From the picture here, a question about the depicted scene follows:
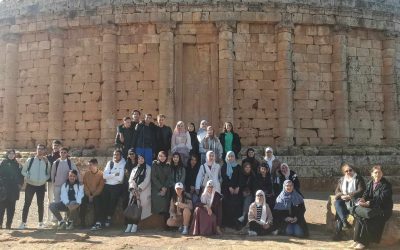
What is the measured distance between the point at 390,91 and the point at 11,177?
637 inches

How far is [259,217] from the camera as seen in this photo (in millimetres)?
10641

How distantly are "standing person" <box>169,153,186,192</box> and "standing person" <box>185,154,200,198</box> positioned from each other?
27 cm

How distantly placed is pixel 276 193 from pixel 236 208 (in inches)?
41.9

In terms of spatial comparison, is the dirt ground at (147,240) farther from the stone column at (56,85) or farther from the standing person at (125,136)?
the stone column at (56,85)

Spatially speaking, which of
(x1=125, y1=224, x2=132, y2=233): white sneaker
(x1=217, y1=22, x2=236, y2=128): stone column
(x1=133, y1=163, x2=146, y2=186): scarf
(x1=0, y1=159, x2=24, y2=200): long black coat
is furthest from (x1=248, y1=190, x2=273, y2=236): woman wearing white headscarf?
(x1=217, y1=22, x2=236, y2=128): stone column

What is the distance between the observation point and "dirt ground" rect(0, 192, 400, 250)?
9422 millimetres

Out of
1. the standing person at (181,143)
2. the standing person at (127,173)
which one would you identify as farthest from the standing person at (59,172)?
the standing person at (181,143)

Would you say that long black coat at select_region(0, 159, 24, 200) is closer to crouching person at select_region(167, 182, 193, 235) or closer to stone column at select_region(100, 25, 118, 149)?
crouching person at select_region(167, 182, 193, 235)

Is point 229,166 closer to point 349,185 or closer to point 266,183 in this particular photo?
point 266,183

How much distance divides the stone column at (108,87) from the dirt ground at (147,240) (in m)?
8.47

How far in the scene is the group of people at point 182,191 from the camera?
1059 centimetres

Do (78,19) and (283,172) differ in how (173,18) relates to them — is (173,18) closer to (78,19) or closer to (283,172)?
(78,19)

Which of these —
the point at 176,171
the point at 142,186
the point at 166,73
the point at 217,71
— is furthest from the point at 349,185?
the point at 166,73

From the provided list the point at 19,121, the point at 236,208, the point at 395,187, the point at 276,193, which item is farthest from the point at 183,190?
the point at 19,121
